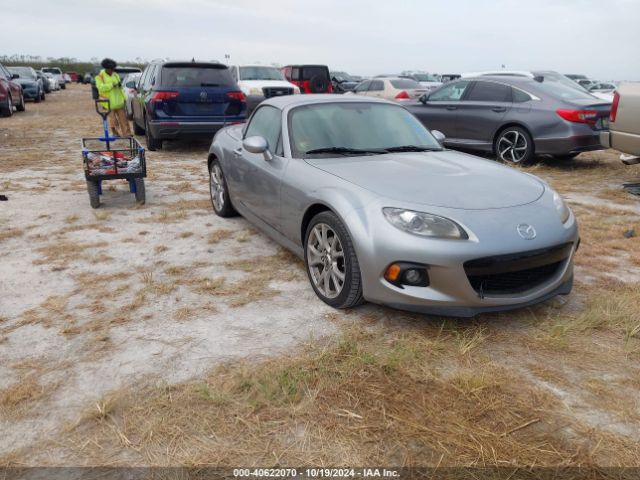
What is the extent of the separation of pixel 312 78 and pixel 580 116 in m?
12.5

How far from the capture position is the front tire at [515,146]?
8.85 meters

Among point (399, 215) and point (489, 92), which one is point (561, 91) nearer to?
point (489, 92)

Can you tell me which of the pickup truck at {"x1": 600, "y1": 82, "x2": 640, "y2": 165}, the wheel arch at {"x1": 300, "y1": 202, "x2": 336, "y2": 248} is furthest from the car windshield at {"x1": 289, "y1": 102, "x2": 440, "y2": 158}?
the pickup truck at {"x1": 600, "y1": 82, "x2": 640, "y2": 165}

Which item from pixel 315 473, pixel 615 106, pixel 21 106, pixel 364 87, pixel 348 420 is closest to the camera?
pixel 315 473

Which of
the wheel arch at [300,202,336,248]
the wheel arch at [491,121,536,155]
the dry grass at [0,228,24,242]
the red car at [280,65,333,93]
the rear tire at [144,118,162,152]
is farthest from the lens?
the red car at [280,65,333,93]

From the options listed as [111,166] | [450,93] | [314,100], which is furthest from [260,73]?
[314,100]

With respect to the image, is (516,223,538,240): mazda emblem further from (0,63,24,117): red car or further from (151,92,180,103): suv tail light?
(0,63,24,117): red car

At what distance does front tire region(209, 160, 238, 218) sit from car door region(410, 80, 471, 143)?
16.3ft

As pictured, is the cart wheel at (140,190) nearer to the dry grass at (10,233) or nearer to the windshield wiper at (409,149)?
the dry grass at (10,233)

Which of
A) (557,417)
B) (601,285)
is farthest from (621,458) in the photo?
(601,285)

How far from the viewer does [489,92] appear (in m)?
9.52

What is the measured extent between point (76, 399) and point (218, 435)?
32.5 inches

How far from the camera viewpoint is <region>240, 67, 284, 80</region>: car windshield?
52.6 feet

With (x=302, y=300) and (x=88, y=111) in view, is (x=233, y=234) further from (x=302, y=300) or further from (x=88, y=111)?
(x=88, y=111)
